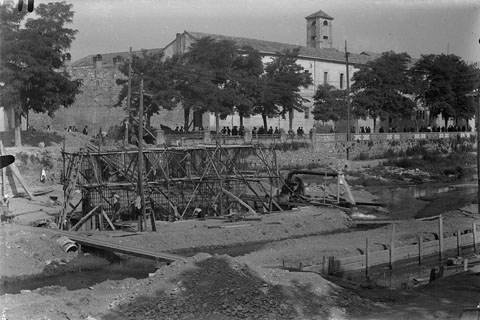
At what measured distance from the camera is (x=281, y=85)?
5872 centimetres

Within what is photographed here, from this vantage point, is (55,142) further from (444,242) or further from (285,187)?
(444,242)

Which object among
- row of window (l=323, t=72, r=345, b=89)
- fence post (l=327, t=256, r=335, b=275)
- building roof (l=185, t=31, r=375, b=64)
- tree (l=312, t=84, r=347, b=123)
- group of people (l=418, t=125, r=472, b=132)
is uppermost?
building roof (l=185, t=31, r=375, b=64)

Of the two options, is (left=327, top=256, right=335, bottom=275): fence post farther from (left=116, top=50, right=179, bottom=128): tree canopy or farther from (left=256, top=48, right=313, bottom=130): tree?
(left=256, top=48, right=313, bottom=130): tree

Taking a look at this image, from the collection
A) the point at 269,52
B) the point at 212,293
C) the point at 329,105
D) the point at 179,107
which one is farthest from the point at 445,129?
the point at 212,293

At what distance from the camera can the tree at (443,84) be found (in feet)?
206

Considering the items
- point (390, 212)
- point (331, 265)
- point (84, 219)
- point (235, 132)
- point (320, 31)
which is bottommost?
point (390, 212)

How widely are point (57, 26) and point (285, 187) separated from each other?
16.5 m

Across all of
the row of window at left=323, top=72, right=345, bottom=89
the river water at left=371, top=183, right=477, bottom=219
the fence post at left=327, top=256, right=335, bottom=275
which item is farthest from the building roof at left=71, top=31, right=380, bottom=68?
the fence post at left=327, top=256, right=335, bottom=275

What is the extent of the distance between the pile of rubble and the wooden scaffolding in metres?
11.4

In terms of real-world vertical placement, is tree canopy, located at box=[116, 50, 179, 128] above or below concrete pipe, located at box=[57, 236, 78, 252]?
above

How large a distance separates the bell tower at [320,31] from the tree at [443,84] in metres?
23.9

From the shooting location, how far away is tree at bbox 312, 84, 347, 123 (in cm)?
6456

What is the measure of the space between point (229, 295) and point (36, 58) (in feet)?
92.4

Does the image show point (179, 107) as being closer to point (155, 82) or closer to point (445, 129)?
point (155, 82)
